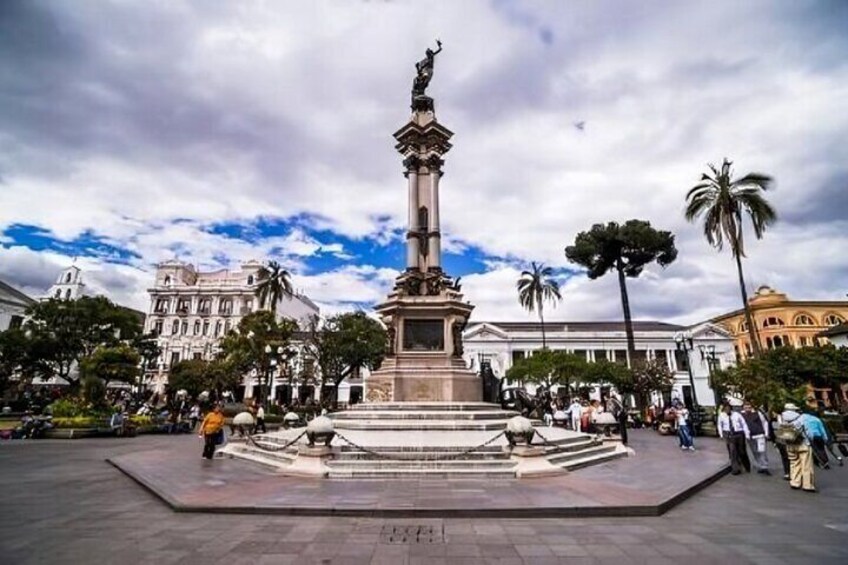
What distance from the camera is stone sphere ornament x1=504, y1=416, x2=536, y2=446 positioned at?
1001cm

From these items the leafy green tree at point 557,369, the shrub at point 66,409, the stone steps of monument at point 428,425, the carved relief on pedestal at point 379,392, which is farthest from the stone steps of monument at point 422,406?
the leafy green tree at point 557,369

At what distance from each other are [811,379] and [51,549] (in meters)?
37.7

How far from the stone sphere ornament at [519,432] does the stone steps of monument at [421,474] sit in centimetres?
80

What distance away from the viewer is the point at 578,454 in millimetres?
11719

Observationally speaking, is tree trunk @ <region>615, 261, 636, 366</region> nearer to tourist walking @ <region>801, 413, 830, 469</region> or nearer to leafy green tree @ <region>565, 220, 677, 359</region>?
leafy green tree @ <region>565, 220, 677, 359</region>

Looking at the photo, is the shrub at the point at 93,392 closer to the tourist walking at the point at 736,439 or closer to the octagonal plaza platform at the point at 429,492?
the octagonal plaza platform at the point at 429,492

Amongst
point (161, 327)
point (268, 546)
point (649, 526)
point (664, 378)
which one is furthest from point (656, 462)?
point (161, 327)

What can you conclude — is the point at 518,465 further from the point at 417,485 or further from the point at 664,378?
the point at 664,378

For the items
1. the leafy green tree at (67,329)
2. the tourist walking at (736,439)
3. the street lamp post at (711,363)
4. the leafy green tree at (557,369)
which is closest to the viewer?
the tourist walking at (736,439)

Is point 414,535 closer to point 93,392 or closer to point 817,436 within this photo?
point 817,436

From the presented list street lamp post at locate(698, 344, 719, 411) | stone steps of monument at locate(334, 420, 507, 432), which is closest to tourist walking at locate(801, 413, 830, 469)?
stone steps of monument at locate(334, 420, 507, 432)

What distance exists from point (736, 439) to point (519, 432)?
6495 mm

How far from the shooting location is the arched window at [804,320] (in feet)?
219

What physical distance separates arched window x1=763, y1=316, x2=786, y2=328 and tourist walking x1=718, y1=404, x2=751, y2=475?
72.3m
